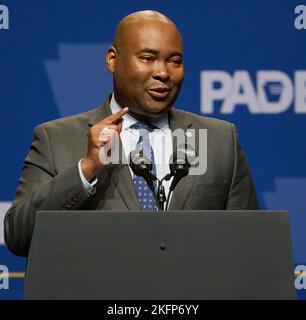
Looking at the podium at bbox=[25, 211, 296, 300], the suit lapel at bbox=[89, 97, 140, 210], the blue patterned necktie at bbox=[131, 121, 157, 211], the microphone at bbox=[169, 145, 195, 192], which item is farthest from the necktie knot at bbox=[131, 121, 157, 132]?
the podium at bbox=[25, 211, 296, 300]

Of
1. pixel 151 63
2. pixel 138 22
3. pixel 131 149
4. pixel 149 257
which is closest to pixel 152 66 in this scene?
pixel 151 63

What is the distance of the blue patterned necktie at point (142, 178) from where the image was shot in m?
2.34

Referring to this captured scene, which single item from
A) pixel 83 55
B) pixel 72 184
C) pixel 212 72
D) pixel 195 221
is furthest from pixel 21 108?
pixel 195 221

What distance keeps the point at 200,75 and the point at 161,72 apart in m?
0.96

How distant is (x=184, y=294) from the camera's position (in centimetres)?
171

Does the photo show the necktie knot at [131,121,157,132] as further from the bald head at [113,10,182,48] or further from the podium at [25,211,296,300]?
the podium at [25,211,296,300]

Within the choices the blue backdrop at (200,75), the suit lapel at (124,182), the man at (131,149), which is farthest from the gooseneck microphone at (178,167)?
the blue backdrop at (200,75)

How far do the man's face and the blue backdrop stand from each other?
896mm

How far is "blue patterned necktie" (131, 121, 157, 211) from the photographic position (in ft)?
7.67

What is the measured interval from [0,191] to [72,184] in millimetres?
1198

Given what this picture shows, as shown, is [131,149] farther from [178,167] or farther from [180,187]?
[178,167]

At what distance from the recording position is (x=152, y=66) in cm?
242

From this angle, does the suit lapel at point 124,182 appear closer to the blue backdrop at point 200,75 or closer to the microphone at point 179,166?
the microphone at point 179,166
